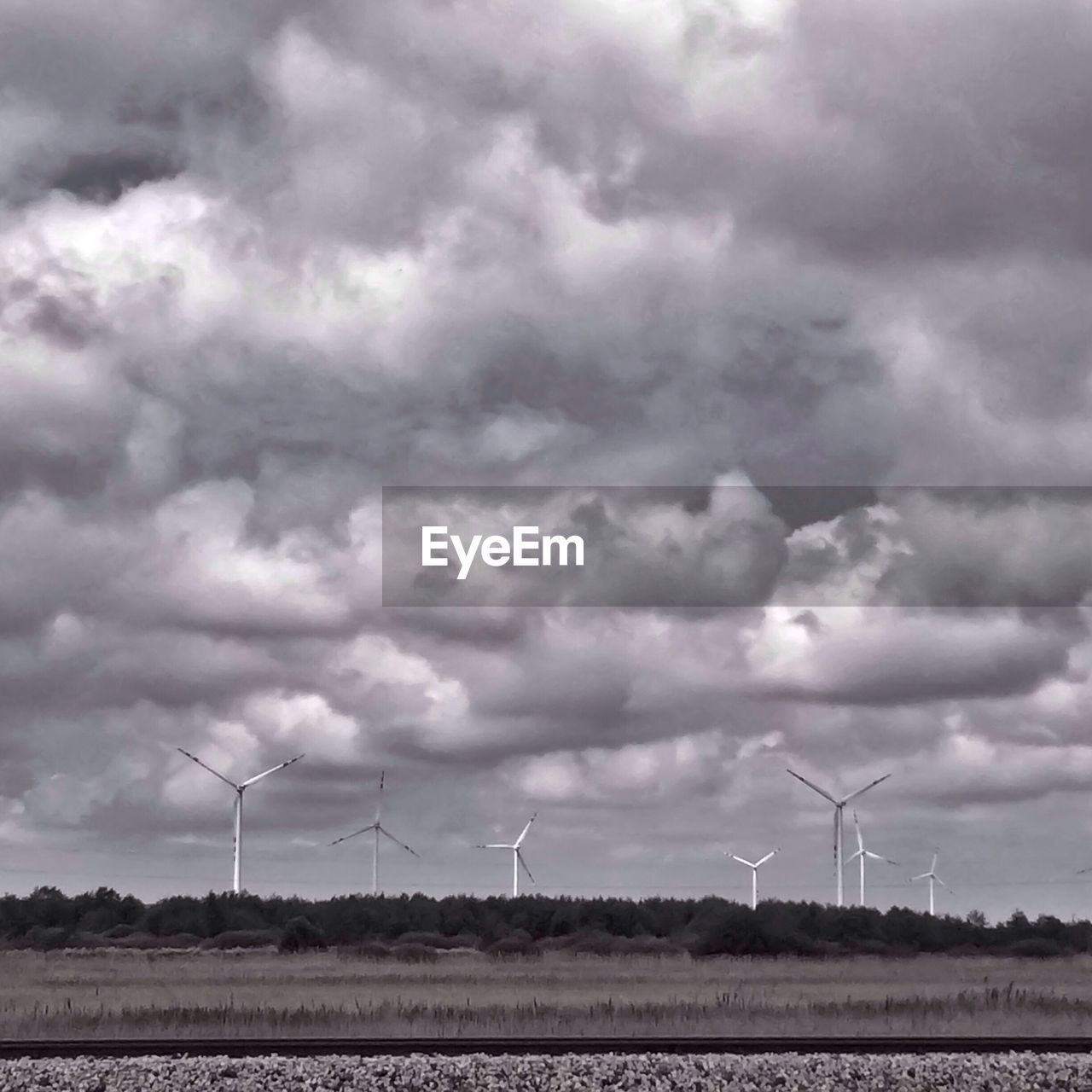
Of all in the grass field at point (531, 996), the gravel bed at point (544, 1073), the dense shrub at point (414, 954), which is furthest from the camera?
the dense shrub at point (414, 954)

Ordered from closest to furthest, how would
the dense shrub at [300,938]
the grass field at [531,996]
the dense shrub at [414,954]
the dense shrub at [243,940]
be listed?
the grass field at [531,996] < the dense shrub at [414,954] < the dense shrub at [300,938] < the dense shrub at [243,940]

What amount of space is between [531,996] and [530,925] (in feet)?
224

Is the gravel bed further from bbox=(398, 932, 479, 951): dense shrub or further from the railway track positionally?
bbox=(398, 932, 479, 951): dense shrub

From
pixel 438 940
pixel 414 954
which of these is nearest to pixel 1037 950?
pixel 438 940

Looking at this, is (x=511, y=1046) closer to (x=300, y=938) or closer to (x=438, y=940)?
(x=300, y=938)

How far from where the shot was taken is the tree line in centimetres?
9744

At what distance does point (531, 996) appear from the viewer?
50.4 m

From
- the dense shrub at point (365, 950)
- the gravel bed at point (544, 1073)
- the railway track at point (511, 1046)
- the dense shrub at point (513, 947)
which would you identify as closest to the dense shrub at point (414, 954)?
the dense shrub at point (365, 950)

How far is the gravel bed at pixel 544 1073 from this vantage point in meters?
27.0

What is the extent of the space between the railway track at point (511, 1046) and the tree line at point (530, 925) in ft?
197

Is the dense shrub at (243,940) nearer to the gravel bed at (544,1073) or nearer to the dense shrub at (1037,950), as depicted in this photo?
the dense shrub at (1037,950)

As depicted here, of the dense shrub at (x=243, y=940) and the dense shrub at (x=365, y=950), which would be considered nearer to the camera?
the dense shrub at (x=365, y=950)

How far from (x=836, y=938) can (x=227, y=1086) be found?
81837 millimetres

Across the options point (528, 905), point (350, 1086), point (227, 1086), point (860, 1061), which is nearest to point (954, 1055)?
point (860, 1061)
